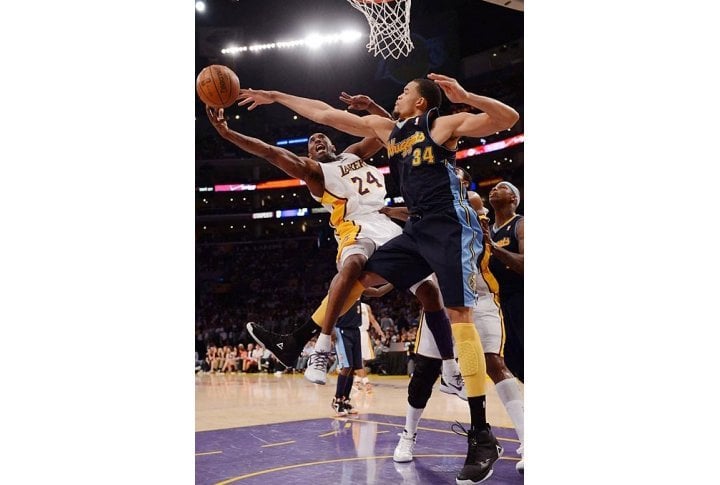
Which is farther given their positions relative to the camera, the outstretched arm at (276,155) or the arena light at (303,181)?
the arena light at (303,181)

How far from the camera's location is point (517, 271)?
4316mm

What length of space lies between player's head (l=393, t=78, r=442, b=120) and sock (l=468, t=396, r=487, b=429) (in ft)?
5.57

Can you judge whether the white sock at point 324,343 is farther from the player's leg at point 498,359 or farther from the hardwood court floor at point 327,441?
the player's leg at point 498,359

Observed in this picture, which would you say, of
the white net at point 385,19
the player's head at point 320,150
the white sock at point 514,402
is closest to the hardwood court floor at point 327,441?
the white sock at point 514,402

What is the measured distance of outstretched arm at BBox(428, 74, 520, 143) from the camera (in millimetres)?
3568

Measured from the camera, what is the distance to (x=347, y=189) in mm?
5066

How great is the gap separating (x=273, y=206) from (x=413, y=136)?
6286mm

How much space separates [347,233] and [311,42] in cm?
313

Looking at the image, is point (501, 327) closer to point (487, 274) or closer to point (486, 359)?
point (486, 359)

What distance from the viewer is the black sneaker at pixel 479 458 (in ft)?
12.2

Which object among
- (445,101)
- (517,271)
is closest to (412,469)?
(517,271)

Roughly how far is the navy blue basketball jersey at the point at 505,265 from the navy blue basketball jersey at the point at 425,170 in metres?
0.72

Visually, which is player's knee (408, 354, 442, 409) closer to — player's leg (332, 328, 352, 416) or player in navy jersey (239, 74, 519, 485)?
player in navy jersey (239, 74, 519, 485)
